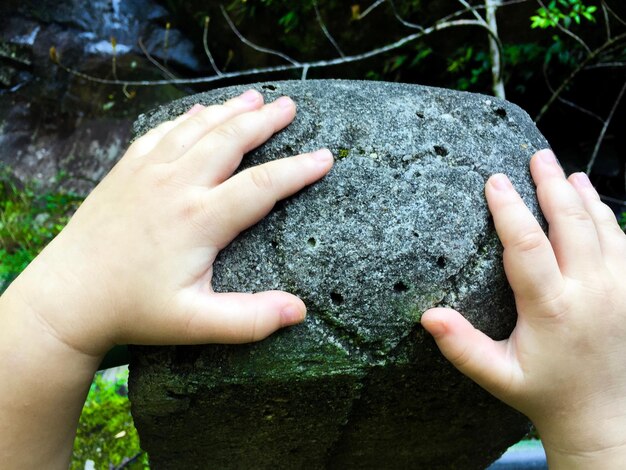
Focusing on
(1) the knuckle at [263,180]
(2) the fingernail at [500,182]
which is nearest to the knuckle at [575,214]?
(2) the fingernail at [500,182]

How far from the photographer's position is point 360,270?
2.70 ft

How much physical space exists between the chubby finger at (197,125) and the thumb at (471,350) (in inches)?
18.3

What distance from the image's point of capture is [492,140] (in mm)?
936

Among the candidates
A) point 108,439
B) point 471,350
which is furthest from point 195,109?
point 108,439

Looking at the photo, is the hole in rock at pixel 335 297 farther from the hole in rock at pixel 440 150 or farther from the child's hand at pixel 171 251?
Answer: the hole in rock at pixel 440 150

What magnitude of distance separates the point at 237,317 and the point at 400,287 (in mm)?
251

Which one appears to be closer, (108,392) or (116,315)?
(116,315)

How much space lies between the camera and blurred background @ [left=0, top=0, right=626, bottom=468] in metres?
2.42

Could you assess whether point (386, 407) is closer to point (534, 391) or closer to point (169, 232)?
point (534, 391)

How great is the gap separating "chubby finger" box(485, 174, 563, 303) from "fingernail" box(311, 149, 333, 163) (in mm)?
265

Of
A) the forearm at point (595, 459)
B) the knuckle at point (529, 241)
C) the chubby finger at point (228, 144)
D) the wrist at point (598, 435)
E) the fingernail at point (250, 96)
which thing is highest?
the fingernail at point (250, 96)

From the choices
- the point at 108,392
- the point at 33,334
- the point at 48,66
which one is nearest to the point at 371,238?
the point at 33,334

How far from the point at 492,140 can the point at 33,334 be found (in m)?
0.82

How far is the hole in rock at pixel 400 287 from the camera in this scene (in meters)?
0.83
